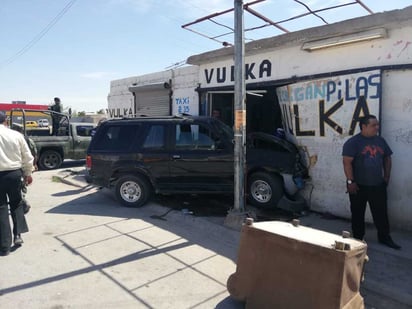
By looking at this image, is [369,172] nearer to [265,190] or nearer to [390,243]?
[390,243]

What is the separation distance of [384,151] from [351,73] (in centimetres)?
183

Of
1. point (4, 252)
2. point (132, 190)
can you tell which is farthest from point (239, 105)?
point (4, 252)

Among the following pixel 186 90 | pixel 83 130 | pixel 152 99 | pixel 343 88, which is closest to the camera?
pixel 343 88

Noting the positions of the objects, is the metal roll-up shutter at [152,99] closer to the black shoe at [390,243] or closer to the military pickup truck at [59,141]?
the military pickup truck at [59,141]

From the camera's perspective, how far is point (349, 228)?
Answer: 20.1ft

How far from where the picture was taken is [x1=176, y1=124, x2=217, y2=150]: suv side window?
24.4 feet

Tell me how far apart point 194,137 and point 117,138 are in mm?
1624

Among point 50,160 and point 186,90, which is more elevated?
point 186,90

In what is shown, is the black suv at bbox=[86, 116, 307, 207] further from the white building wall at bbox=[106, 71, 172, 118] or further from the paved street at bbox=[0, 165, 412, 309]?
the white building wall at bbox=[106, 71, 172, 118]

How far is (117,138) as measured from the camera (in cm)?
781

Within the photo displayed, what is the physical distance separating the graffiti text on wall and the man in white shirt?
16.0 feet

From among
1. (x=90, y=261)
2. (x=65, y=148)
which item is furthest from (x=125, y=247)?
(x=65, y=148)

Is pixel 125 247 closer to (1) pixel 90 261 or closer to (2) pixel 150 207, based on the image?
(1) pixel 90 261

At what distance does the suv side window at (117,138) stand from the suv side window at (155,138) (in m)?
0.28
